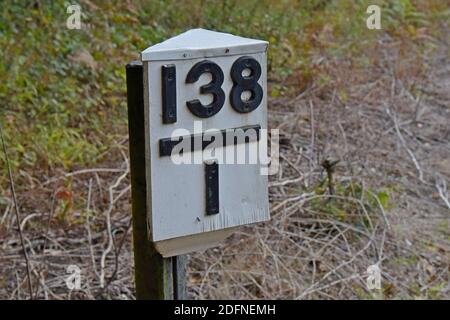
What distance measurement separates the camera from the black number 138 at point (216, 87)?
192cm

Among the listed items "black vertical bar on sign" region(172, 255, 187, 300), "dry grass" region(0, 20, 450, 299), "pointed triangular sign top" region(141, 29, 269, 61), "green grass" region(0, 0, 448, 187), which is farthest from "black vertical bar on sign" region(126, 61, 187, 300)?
"green grass" region(0, 0, 448, 187)

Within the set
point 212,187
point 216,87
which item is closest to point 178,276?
point 212,187

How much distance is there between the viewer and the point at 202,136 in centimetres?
199

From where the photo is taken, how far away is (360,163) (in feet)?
14.8

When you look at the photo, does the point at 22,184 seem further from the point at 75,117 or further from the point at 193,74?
the point at 193,74

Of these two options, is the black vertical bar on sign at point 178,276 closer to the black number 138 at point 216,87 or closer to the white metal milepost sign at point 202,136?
the white metal milepost sign at point 202,136

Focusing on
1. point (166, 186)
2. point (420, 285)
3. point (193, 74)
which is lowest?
point (420, 285)

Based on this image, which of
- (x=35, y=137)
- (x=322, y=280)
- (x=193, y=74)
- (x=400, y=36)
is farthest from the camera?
(x=400, y=36)

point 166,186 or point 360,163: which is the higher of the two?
point 166,186

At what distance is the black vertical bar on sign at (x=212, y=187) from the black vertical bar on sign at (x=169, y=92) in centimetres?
18

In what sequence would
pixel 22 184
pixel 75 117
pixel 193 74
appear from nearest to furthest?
pixel 193 74 → pixel 22 184 → pixel 75 117

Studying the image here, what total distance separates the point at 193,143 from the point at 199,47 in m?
0.25

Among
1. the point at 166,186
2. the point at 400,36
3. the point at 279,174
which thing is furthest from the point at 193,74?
the point at 400,36
